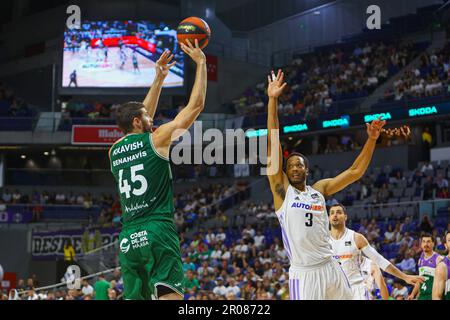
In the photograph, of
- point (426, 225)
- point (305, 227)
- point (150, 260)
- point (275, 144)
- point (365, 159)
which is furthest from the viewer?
point (426, 225)

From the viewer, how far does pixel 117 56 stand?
33.3 metres

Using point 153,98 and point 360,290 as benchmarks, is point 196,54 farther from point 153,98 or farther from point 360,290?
point 360,290

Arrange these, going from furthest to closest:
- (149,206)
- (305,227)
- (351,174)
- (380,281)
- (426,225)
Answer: (426,225), (380,281), (351,174), (305,227), (149,206)

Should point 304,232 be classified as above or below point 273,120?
below

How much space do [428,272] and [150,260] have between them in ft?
15.7

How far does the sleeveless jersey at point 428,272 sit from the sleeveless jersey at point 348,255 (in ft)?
2.55

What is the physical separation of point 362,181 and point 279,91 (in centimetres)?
1887

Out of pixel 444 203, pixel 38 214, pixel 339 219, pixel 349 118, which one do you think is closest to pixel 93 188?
pixel 38 214

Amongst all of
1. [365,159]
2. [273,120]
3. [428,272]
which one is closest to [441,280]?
[428,272]

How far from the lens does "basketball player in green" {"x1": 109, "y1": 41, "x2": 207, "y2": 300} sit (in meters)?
5.66

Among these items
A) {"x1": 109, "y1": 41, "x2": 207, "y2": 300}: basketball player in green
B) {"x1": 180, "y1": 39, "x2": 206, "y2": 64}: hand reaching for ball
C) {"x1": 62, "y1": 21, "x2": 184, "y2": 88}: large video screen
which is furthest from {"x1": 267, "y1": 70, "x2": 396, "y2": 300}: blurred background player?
{"x1": 62, "y1": 21, "x2": 184, "y2": 88}: large video screen

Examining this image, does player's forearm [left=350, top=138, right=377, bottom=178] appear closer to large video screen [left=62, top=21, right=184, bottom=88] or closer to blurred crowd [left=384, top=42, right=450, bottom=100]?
blurred crowd [left=384, top=42, right=450, bottom=100]
